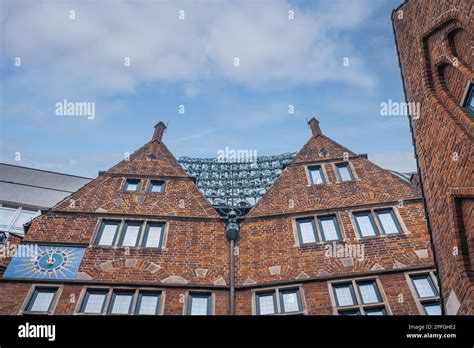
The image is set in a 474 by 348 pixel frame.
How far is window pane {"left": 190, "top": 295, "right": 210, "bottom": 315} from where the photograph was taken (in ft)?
33.8

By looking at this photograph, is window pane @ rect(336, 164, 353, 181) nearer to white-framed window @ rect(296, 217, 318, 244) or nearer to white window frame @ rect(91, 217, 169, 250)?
white-framed window @ rect(296, 217, 318, 244)

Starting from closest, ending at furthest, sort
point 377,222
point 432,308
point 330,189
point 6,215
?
point 432,308 → point 377,222 → point 330,189 → point 6,215

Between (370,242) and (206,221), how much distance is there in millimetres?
4687

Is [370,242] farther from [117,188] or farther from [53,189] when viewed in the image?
[53,189]

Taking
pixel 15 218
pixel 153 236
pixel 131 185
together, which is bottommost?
pixel 153 236

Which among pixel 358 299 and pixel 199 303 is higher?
pixel 199 303

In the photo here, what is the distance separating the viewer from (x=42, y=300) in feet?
33.3

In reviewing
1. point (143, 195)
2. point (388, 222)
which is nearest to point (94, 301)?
point (143, 195)

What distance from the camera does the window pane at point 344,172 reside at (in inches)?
Answer: 567

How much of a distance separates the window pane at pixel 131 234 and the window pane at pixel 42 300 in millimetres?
2295

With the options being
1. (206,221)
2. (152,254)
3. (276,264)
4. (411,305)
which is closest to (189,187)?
(206,221)

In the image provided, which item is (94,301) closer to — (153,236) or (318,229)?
(153,236)

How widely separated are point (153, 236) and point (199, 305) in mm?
2713

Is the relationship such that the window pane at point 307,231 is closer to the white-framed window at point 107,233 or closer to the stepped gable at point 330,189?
the stepped gable at point 330,189
